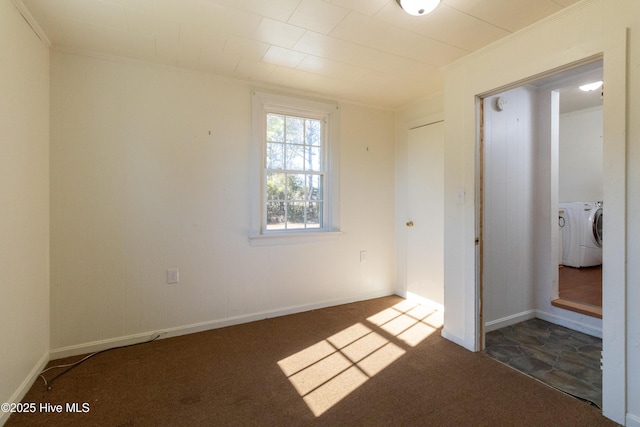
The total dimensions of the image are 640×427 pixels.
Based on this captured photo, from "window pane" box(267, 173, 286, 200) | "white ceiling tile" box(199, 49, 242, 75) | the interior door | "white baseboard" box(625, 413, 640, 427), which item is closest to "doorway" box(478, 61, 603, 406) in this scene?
the interior door

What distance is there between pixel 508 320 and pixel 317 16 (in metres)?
3.17

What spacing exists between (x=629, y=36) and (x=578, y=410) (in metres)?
2.09

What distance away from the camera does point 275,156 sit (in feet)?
10.5

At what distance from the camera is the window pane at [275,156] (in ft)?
10.4

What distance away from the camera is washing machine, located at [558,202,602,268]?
442 centimetres

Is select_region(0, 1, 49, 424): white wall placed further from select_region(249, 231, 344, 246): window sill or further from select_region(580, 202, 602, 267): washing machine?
select_region(580, 202, 602, 267): washing machine

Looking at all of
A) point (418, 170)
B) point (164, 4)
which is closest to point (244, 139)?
point (164, 4)

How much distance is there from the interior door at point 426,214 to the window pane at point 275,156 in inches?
61.5

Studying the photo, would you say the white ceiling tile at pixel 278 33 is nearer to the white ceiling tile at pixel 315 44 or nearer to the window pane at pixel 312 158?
the white ceiling tile at pixel 315 44

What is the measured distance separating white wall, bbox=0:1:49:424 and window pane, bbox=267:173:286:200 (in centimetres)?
176

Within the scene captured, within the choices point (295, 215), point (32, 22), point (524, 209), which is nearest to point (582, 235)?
point (524, 209)

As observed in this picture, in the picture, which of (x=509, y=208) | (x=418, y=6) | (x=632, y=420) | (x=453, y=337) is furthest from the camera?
(x=509, y=208)

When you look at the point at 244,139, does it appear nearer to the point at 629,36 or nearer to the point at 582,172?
the point at 629,36

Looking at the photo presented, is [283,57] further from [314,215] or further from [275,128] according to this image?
[314,215]
